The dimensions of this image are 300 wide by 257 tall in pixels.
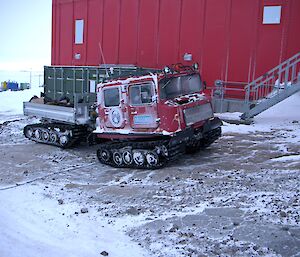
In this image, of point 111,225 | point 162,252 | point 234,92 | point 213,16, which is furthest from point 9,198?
point 213,16

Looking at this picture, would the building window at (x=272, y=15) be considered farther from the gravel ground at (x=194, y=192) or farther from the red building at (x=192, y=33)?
the gravel ground at (x=194, y=192)

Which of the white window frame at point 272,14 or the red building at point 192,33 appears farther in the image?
the red building at point 192,33

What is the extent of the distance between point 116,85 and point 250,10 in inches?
339

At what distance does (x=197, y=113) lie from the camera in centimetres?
903

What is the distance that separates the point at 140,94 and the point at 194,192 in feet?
9.46

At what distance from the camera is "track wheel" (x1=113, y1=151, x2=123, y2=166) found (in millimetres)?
9329

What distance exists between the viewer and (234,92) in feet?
52.0

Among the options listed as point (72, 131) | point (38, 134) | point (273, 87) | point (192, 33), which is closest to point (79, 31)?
point (192, 33)

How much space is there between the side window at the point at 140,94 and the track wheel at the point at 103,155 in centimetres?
157

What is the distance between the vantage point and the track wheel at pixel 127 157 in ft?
29.9

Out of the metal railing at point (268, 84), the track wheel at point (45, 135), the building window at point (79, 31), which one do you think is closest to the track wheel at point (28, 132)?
the track wheel at point (45, 135)

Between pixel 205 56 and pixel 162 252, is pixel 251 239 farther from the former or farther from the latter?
pixel 205 56

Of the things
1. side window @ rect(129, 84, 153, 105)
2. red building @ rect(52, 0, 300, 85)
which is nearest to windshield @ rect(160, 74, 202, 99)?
side window @ rect(129, 84, 153, 105)

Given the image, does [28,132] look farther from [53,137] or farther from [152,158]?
[152,158]
